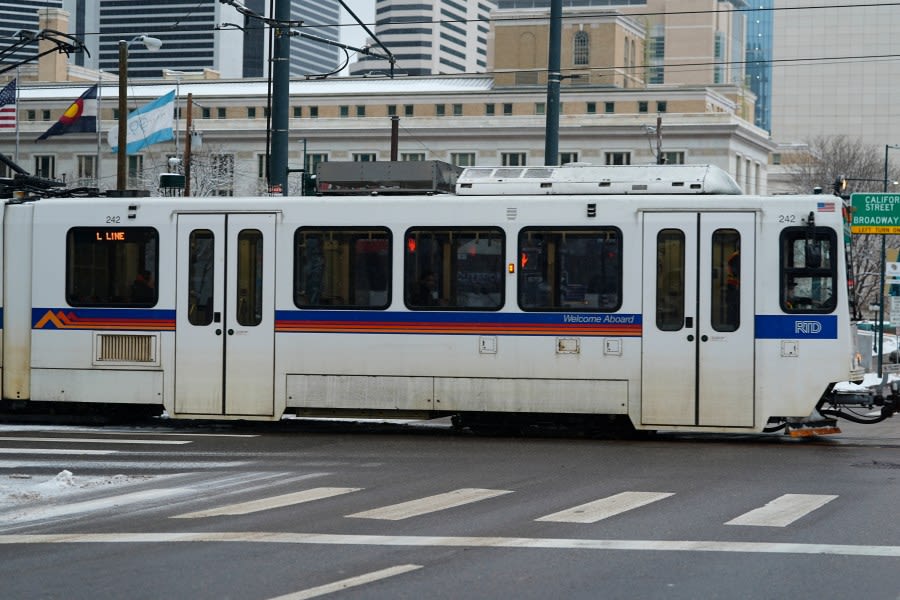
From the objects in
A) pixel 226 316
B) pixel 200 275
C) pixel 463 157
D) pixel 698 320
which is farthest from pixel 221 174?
pixel 698 320

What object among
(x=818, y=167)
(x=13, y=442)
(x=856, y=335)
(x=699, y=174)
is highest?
(x=818, y=167)

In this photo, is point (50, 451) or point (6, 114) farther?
point (6, 114)

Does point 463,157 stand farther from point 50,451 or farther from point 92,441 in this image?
point 50,451

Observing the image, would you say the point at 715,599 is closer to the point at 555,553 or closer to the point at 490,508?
the point at 555,553

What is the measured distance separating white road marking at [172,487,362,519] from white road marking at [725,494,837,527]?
347 centimetres

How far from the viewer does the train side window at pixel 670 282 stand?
17531 millimetres

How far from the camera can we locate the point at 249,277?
18641 millimetres

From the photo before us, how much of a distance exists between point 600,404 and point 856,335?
3122 millimetres

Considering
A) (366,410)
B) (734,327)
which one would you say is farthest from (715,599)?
(366,410)

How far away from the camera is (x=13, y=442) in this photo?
17.4 m

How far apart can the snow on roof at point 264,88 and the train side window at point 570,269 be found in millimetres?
103684

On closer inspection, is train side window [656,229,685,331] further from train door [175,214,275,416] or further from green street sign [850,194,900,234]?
green street sign [850,194,900,234]

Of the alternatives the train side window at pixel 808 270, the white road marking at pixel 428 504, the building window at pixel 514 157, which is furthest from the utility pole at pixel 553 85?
the building window at pixel 514 157

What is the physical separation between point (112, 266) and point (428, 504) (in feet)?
27.1
